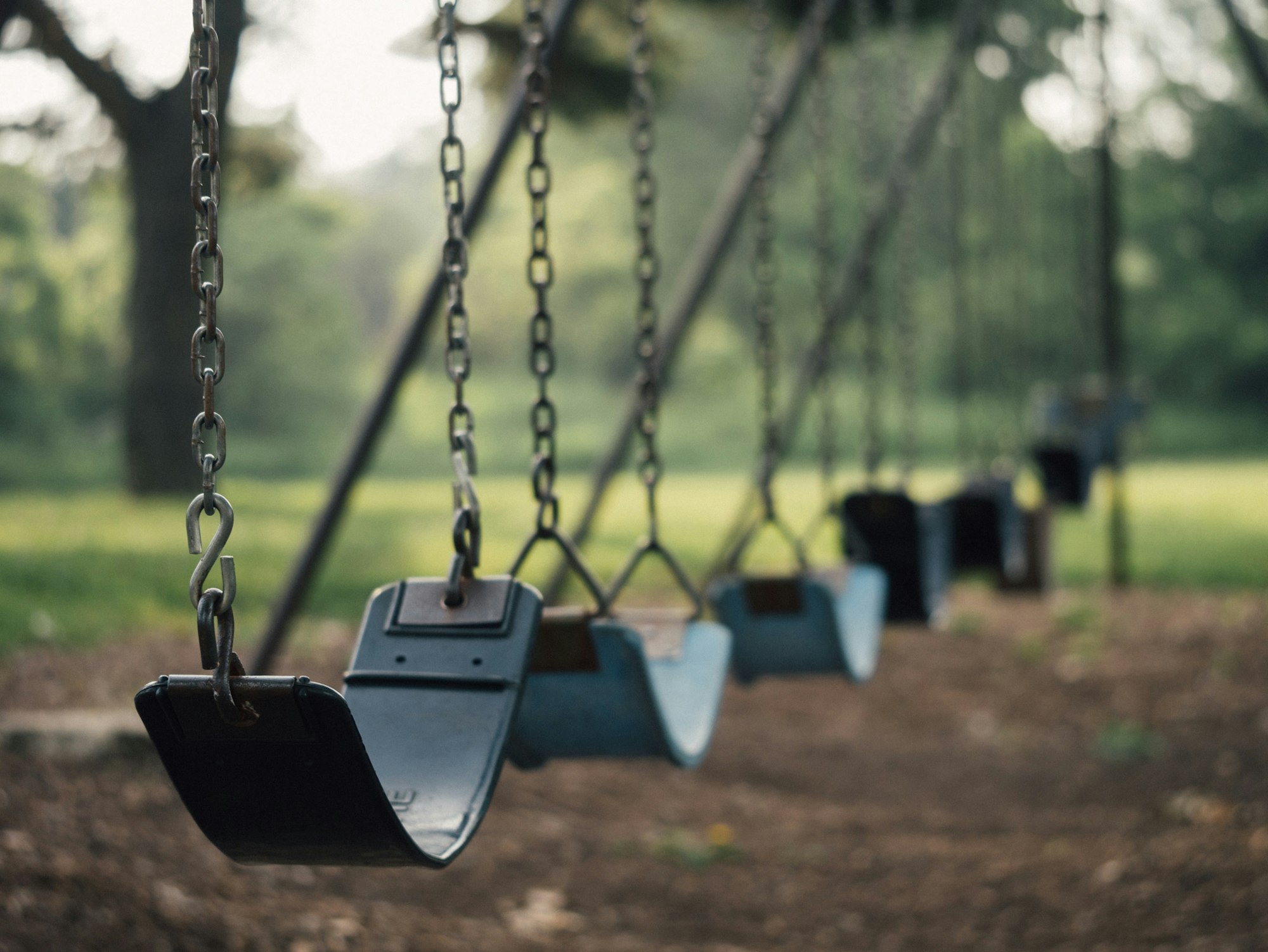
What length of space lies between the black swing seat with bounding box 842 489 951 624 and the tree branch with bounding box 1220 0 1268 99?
3336 mm

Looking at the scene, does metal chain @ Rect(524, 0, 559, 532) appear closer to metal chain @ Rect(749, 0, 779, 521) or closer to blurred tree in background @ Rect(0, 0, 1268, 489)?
metal chain @ Rect(749, 0, 779, 521)

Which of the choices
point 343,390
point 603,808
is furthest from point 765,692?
point 343,390

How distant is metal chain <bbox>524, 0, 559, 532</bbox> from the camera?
1843 mm

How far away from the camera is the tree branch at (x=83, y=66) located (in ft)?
19.0

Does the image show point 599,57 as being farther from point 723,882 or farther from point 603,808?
point 723,882

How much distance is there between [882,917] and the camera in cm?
334

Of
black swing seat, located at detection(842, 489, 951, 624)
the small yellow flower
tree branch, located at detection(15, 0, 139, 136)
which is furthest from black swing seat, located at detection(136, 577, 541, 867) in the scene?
tree branch, located at detection(15, 0, 139, 136)

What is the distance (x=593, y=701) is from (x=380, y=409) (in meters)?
2.07

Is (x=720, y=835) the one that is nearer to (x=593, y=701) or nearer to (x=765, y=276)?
(x=765, y=276)

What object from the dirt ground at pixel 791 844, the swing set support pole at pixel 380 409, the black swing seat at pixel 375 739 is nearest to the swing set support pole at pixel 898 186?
the dirt ground at pixel 791 844

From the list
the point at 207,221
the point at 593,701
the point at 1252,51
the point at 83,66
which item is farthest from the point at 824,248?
the point at 83,66

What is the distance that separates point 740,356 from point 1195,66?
9.04 meters

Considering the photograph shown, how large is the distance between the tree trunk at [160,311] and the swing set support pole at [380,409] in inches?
220

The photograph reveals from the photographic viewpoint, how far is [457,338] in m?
1.68
